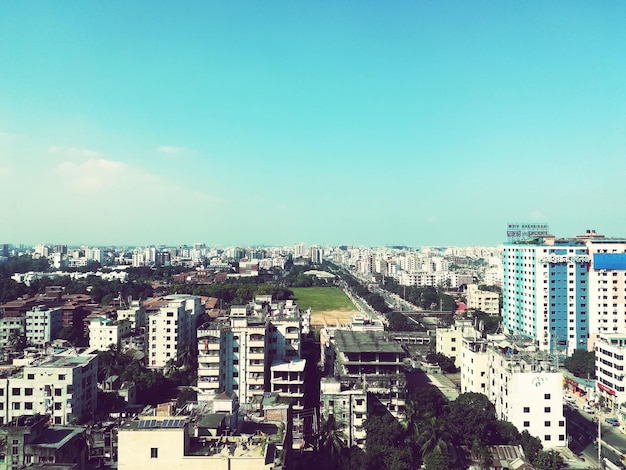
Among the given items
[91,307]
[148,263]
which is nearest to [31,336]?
[91,307]

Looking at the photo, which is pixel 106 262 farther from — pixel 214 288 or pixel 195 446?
pixel 195 446

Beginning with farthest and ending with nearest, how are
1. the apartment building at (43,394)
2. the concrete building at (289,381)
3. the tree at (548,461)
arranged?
the concrete building at (289,381) → the apartment building at (43,394) → the tree at (548,461)

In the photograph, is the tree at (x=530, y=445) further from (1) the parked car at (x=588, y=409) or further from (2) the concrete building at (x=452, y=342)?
(2) the concrete building at (x=452, y=342)

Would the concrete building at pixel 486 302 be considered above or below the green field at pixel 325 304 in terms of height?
above

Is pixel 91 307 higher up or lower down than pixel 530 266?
lower down

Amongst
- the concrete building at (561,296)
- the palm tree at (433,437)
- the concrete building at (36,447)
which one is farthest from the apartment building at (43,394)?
the concrete building at (561,296)

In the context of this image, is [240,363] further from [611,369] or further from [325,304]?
[325,304]

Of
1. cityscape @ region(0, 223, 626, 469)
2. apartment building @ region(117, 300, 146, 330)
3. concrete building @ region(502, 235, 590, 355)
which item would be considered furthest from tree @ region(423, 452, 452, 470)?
apartment building @ region(117, 300, 146, 330)
